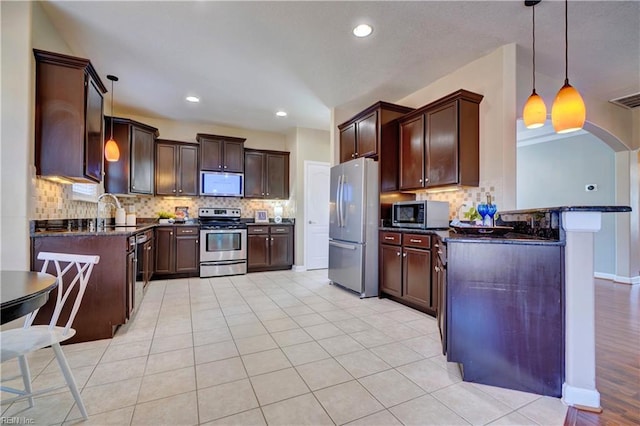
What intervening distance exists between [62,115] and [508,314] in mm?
3736

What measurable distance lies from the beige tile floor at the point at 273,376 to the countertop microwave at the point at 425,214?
101 cm

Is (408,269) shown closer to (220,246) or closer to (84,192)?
(220,246)

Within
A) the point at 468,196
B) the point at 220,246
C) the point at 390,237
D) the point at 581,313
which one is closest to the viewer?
the point at 581,313

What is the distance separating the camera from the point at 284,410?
5.31 feet

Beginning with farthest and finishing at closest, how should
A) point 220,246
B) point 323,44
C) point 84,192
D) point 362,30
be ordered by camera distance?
point 220,246, point 84,192, point 323,44, point 362,30

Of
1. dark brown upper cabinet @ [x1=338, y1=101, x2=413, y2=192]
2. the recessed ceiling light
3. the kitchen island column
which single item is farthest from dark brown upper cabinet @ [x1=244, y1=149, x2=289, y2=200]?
the kitchen island column

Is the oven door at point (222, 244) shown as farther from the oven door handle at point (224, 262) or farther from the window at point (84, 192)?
the window at point (84, 192)

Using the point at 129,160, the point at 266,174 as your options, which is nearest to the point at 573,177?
the point at 266,174

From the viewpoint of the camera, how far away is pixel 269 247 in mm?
5523

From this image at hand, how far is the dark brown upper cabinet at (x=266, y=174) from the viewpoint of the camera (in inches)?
228

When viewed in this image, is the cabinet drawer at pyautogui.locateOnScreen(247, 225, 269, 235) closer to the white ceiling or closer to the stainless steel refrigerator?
the stainless steel refrigerator

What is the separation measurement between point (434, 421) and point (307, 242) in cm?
430

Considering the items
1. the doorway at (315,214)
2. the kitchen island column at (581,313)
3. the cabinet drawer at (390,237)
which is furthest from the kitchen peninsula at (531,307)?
the doorway at (315,214)

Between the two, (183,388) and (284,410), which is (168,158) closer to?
(183,388)
